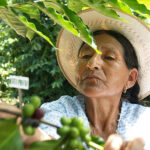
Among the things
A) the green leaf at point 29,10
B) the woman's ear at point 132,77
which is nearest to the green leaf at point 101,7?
the green leaf at point 29,10

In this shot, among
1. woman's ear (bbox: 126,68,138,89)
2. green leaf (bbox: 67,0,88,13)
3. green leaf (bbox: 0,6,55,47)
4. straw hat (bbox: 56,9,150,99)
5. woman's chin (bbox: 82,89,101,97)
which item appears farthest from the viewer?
woman's ear (bbox: 126,68,138,89)

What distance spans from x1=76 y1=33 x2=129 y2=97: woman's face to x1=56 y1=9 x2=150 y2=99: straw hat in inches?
3.5

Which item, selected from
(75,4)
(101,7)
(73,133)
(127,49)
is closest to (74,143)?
(73,133)

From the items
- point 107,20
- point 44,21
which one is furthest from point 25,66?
point 107,20

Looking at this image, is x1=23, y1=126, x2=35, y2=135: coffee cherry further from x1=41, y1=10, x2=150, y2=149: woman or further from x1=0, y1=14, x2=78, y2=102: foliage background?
x1=0, y1=14, x2=78, y2=102: foliage background

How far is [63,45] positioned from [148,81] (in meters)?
0.63

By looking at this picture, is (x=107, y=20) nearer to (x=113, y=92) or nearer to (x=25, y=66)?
(x=113, y=92)

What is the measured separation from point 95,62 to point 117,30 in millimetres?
306

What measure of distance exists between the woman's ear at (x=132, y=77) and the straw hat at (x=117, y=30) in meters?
0.07

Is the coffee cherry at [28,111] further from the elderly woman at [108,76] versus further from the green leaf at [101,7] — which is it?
the elderly woman at [108,76]

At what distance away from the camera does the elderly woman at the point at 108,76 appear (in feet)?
3.37

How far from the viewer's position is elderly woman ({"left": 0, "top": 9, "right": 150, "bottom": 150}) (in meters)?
1.03

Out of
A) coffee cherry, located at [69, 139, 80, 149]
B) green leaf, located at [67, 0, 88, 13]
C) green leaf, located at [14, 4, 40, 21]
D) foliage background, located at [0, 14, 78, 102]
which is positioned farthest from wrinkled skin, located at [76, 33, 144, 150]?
foliage background, located at [0, 14, 78, 102]

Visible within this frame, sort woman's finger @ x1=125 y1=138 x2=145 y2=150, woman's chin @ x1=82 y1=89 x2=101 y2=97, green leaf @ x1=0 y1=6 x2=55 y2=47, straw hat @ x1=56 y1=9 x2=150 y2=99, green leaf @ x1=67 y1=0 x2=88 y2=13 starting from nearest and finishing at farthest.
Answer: woman's finger @ x1=125 y1=138 x2=145 y2=150 < green leaf @ x1=0 y1=6 x2=55 y2=47 < green leaf @ x1=67 y1=0 x2=88 y2=13 < woman's chin @ x1=82 y1=89 x2=101 y2=97 < straw hat @ x1=56 y1=9 x2=150 y2=99
